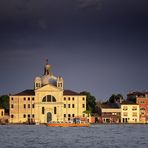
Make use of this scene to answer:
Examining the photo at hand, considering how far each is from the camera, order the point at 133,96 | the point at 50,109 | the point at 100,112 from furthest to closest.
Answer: the point at 133,96 → the point at 100,112 → the point at 50,109

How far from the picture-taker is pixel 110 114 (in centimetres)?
15012

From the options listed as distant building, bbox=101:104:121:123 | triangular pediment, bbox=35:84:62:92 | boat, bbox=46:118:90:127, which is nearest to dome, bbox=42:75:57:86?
triangular pediment, bbox=35:84:62:92

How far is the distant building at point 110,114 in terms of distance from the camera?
490ft

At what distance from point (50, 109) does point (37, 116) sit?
3017mm

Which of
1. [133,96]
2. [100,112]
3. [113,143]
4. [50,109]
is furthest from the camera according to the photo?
[133,96]

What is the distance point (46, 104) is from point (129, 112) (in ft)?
57.9

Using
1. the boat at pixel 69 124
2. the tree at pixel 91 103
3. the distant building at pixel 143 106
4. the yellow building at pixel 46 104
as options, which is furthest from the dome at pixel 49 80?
the boat at pixel 69 124

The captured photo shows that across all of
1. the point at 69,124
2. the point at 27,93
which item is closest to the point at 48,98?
the point at 27,93

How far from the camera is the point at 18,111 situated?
14362 cm

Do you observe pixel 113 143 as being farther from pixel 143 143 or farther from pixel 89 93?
pixel 89 93

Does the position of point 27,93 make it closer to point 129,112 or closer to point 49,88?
point 49,88

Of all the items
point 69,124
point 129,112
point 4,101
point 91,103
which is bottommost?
point 69,124

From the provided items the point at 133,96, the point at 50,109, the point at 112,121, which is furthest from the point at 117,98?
the point at 50,109

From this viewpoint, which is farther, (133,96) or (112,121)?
(133,96)
